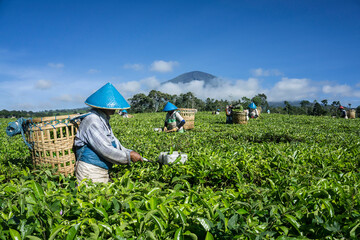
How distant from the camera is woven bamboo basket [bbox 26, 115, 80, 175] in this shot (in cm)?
267

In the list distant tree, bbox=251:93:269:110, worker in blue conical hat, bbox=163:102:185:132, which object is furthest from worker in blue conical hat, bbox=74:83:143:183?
distant tree, bbox=251:93:269:110

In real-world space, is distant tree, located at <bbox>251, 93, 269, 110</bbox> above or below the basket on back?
above

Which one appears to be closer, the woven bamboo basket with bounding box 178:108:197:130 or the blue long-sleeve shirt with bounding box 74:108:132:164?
the blue long-sleeve shirt with bounding box 74:108:132:164

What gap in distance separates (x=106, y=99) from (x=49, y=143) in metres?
0.90

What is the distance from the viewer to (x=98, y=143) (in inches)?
103

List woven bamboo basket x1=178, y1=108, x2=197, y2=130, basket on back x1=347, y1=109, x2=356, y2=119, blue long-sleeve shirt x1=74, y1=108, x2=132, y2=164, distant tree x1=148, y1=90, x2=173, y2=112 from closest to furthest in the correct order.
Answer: blue long-sleeve shirt x1=74, y1=108, x2=132, y2=164, woven bamboo basket x1=178, y1=108, x2=197, y2=130, basket on back x1=347, y1=109, x2=356, y2=119, distant tree x1=148, y1=90, x2=173, y2=112

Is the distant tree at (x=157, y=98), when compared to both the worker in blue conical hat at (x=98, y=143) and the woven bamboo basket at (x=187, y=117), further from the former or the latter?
the worker in blue conical hat at (x=98, y=143)

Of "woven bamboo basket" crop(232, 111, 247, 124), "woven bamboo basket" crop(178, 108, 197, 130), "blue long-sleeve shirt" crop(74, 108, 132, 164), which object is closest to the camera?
"blue long-sleeve shirt" crop(74, 108, 132, 164)

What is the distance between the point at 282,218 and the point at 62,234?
1.37 m

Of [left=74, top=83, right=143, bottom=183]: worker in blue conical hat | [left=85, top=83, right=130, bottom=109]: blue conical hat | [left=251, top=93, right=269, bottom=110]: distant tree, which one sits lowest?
[left=74, top=83, right=143, bottom=183]: worker in blue conical hat

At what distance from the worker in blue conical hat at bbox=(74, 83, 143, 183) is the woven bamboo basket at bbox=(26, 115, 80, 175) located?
0.58 ft

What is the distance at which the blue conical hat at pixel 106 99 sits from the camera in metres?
2.71

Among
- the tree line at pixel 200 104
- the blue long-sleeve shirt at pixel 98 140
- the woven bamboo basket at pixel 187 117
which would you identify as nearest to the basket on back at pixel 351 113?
the woven bamboo basket at pixel 187 117

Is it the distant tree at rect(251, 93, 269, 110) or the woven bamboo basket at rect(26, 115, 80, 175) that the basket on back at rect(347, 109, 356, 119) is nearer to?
the woven bamboo basket at rect(26, 115, 80, 175)
